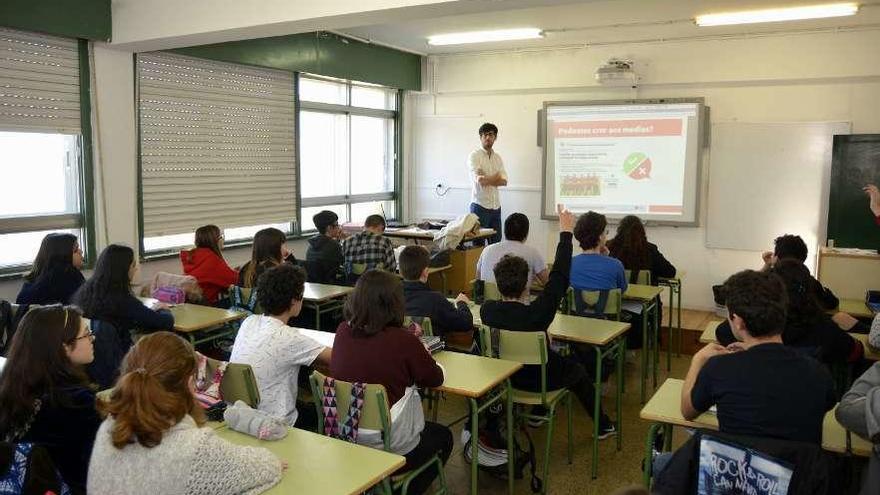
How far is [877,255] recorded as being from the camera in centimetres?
570

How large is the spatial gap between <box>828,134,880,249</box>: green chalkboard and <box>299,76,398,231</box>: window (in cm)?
497

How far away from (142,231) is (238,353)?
337 cm

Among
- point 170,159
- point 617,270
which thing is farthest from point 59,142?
Answer: point 617,270

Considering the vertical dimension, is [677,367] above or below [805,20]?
below

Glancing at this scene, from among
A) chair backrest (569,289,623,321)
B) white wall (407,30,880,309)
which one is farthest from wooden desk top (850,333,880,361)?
white wall (407,30,880,309)

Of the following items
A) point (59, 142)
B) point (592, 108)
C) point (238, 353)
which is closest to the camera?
point (238, 353)

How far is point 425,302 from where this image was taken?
12.2 feet

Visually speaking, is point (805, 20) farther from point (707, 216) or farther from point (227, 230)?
point (227, 230)

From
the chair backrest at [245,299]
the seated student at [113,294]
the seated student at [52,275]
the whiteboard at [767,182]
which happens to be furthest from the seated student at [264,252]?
the whiteboard at [767,182]

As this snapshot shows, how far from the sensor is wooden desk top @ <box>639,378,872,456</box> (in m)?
2.39

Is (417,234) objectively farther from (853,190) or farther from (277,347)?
(277,347)

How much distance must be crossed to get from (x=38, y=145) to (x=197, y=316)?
202cm

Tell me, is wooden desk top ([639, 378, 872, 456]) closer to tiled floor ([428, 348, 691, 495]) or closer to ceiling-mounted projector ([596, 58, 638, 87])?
tiled floor ([428, 348, 691, 495])

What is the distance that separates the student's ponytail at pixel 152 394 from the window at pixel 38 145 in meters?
3.80
